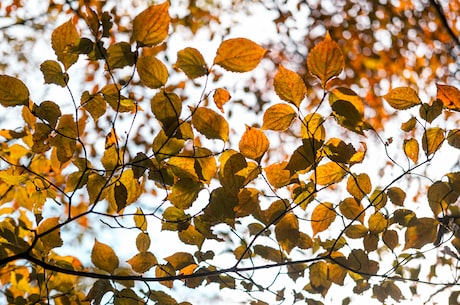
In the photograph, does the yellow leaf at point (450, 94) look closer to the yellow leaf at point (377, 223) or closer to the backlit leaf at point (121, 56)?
the yellow leaf at point (377, 223)

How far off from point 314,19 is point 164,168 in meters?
1.98

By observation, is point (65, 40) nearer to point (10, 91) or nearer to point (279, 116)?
point (10, 91)

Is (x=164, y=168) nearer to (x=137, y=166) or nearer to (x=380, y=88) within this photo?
(x=137, y=166)

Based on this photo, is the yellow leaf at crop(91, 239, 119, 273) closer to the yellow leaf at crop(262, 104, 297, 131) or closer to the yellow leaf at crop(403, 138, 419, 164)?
the yellow leaf at crop(262, 104, 297, 131)

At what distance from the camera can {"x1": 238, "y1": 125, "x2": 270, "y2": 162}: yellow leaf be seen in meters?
0.58

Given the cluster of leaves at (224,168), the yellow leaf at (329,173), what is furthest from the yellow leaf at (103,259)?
the yellow leaf at (329,173)

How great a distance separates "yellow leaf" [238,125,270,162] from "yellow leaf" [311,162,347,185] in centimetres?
7

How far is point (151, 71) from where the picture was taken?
0.56 m

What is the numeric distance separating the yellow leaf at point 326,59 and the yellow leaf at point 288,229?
198 mm

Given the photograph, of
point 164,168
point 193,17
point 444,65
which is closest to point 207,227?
point 164,168

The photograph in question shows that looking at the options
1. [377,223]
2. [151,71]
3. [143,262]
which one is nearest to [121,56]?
[151,71]

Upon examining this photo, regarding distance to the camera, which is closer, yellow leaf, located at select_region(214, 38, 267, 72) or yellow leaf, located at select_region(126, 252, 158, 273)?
yellow leaf, located at select_region(214, 38, 267, 72)

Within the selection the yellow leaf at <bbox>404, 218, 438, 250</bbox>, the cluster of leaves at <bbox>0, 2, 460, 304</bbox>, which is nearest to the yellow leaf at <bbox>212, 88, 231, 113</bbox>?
the cluster of leaves at <bbox>0, 2, 460, 304</bbox>

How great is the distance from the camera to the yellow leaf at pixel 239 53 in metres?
0.53
